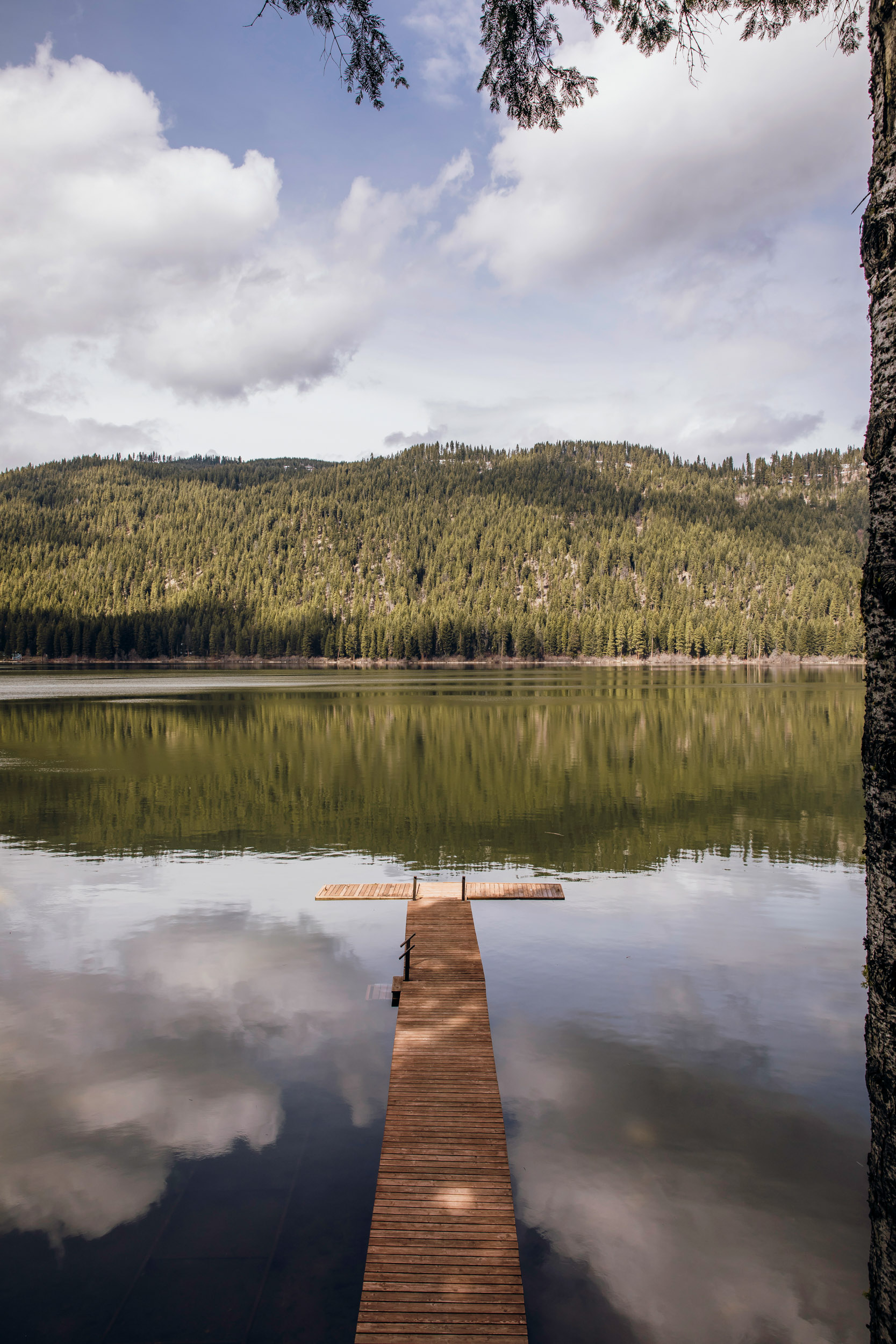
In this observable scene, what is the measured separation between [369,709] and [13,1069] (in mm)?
47934

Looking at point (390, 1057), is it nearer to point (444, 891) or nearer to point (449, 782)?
point (444, 891)

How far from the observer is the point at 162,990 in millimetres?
11469

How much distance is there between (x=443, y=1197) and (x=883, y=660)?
5949mm

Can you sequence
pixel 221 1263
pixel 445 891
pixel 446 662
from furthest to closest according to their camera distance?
pixel 446 662, pixel 445 891, pixel 221 1263

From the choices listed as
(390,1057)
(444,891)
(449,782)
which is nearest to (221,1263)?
(390,1057)

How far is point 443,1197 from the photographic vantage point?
684 centimetres

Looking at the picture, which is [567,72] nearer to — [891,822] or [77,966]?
[891,822]

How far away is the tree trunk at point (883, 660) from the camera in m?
3.77

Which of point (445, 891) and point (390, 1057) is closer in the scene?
point (390, 1057)

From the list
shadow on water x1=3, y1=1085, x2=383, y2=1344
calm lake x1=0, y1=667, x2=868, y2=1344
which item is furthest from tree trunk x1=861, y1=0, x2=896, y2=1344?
shadow on water x1=3, y1=1085, x2=383, y2=1344

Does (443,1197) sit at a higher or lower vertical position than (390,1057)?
higher

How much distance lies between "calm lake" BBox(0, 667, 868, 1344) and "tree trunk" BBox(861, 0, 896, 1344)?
114 inches

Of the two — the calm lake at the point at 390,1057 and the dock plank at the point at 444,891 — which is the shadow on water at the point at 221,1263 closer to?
the calm lake at the point at 390,1057

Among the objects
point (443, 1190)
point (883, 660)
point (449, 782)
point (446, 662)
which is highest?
point (883, 660)
